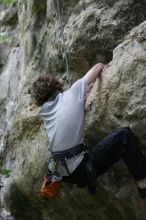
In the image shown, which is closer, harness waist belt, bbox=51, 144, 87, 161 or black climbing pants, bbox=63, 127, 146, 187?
black climbing pants, bbox=63, 127, 146, 187

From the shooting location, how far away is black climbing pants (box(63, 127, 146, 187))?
5484 mm

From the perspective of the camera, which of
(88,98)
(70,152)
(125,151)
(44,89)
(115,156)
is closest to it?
(125,151)

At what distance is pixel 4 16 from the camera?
12.5 m

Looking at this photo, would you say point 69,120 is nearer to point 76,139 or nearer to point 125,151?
point 76,139

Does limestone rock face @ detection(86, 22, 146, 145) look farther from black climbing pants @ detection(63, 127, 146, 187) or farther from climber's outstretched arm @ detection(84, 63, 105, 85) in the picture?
black climbing pants @ detection(63, 127, 146, 187)

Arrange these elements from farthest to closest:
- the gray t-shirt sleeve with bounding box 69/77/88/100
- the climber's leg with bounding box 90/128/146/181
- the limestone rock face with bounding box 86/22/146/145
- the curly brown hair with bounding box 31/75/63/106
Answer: the curly brown hair with bounding box 31/75/63/106 → the gray t-shirt sleeve with bounding box 69/77/88/100 → the limestone rock face with bounding box 86/22/146/145 → the climber's leg with bounding box 90/128/146/181

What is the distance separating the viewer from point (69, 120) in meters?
5.95

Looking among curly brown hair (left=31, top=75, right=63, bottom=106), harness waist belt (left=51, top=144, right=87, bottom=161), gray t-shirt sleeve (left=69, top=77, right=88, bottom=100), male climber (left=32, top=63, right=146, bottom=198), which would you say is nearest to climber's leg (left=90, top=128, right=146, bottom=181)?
male climber (left=32, top=63, right=146, bottom=198)

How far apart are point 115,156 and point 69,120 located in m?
0.80

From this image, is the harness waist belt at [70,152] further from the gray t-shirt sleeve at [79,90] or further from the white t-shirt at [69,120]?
the gray t-shirt sleeve at [79,90]

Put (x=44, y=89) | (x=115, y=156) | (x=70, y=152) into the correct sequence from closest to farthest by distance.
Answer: (x=115, y=156) → (x=70, y=152) → (x=44, y=89)

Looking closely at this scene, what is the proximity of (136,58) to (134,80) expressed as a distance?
29cm

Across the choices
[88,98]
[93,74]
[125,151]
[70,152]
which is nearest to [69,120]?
[70,152]

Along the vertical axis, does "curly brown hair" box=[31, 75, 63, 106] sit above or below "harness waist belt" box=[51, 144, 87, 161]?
above
